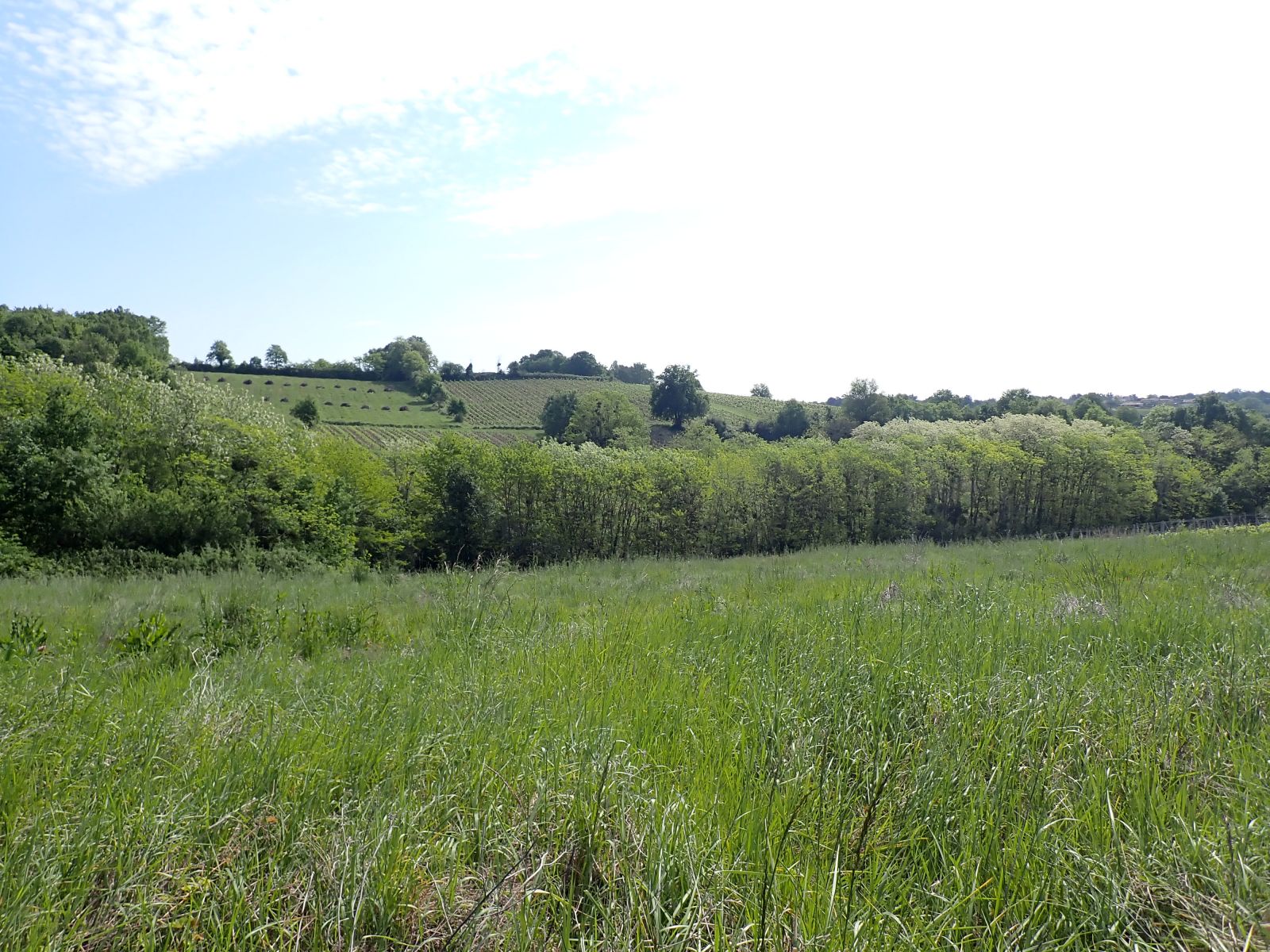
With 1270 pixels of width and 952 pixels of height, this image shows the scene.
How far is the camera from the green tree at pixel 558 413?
83375 mm

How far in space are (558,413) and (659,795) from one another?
82677 millimetres

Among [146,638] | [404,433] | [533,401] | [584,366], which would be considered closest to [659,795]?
[146,638]

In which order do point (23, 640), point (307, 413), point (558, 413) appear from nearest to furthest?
point (23, 640), point (307, 413), point (558, 413)

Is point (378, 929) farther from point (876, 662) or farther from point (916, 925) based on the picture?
point (876, 662)

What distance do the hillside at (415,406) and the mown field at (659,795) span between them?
219ft

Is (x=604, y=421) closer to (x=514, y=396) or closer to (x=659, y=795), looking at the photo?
(x=514, y=396)

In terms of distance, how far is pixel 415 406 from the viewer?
89250 millimetres

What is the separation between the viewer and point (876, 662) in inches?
167

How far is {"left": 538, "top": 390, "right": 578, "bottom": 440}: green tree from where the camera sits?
8338 cm

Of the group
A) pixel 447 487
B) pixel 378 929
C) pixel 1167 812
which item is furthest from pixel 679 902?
pixel 447 487

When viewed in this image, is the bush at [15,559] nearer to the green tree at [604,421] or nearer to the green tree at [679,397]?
the green tree at [604,421]

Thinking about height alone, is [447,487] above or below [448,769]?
below

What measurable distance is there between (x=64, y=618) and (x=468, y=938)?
29.3ft

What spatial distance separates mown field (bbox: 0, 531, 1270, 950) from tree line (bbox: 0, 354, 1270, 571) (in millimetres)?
10187
